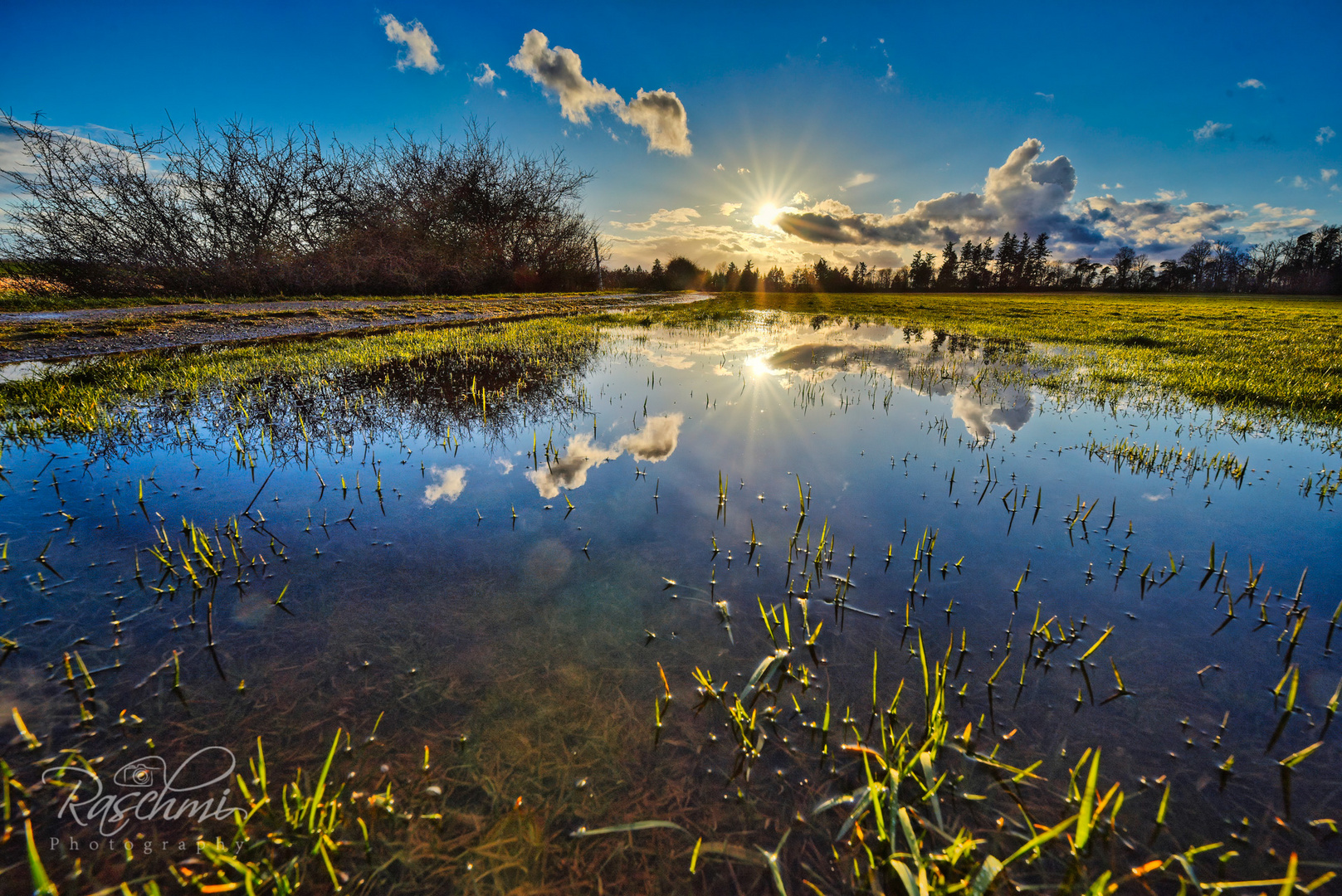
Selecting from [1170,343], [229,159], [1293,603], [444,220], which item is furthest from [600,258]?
[1293,603]

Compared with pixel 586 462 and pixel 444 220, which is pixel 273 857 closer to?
pixel 586 462

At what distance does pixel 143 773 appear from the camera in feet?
6.08

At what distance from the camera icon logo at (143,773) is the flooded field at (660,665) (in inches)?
0.5

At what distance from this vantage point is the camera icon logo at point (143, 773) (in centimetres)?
182

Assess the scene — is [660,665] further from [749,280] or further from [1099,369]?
[749,280]

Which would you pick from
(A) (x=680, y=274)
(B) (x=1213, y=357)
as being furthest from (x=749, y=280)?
(B) (x=1213, y=357)

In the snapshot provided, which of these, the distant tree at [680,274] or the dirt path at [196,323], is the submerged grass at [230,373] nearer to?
the dirt path at [196,323]

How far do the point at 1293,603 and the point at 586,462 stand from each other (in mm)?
5306

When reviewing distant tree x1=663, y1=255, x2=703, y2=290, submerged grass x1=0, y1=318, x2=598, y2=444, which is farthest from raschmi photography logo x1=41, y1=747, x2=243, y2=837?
distant tree x1=663, y1=255, x2=703, y2=290

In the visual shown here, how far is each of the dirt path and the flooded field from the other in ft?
25.1

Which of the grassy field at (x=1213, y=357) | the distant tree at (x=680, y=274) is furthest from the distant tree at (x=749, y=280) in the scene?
the grassy field at (x=1213, y=357)

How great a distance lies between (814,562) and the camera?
3.44 meters

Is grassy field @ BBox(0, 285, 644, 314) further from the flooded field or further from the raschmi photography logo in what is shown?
the raschmi photography logo

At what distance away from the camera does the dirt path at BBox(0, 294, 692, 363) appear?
10188 mm
